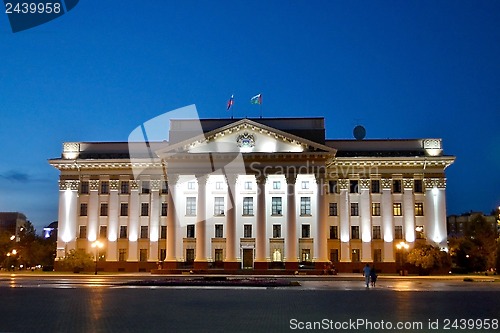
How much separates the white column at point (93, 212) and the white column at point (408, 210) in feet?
117

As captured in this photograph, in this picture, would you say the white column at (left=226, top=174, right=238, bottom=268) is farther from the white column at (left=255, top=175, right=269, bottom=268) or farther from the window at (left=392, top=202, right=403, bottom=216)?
the window at (left=392, top=202, right=403, bottom=216)

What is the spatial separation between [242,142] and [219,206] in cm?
808

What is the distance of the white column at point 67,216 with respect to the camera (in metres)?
71.6

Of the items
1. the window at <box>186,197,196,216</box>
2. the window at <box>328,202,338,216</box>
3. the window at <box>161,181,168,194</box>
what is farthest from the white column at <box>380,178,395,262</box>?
the window at <box>161,181,168,194</box>

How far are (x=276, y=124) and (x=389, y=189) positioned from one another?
14.9 metres

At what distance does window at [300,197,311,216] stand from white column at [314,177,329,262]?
3.58 meters

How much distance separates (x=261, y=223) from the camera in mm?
64500

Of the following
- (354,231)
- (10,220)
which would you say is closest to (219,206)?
(354,231)

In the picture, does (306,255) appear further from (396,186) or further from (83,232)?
(83,232)

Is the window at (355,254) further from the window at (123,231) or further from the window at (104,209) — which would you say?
the window at (104,209)

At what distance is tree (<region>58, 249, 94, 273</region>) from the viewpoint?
217 ft

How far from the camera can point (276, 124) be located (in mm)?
69562

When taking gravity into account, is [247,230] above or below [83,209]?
below

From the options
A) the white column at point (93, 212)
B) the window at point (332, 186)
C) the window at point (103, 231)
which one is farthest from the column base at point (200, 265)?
the window at point (332, 186)
